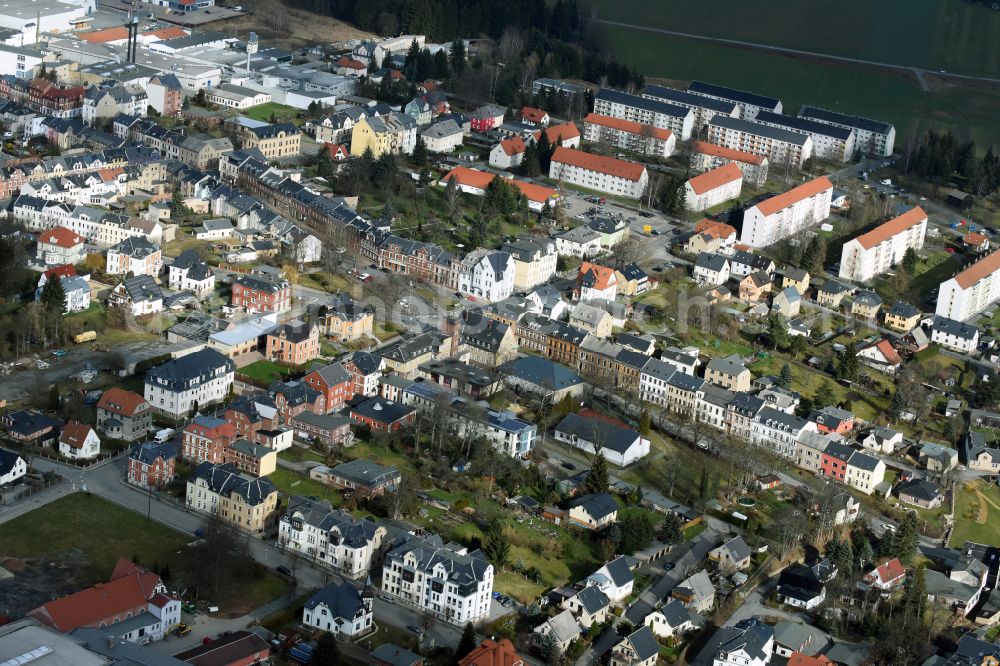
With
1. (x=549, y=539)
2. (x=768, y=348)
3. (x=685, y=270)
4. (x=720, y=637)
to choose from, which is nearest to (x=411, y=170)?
(x=685, y=270)

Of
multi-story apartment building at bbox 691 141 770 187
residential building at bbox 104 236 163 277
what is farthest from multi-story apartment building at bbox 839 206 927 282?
residential building at bbox 104 236 163 277

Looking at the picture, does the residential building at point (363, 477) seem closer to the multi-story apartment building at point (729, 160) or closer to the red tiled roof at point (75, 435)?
the red tiled roof at point (75, 435)

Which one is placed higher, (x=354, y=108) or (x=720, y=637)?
(x=354, y=108)

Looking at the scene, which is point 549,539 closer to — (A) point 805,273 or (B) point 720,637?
(B) point 720,637

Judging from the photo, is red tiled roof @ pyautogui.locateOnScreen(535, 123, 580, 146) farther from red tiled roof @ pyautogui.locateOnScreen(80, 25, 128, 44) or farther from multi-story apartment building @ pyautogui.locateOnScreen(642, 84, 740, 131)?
red tiled roof @ pyautogui.locateOnScreen(80, 25, 128, 44)

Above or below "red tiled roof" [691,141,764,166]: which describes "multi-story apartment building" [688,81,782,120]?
above

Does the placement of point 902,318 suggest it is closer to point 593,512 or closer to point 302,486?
point 593,512
